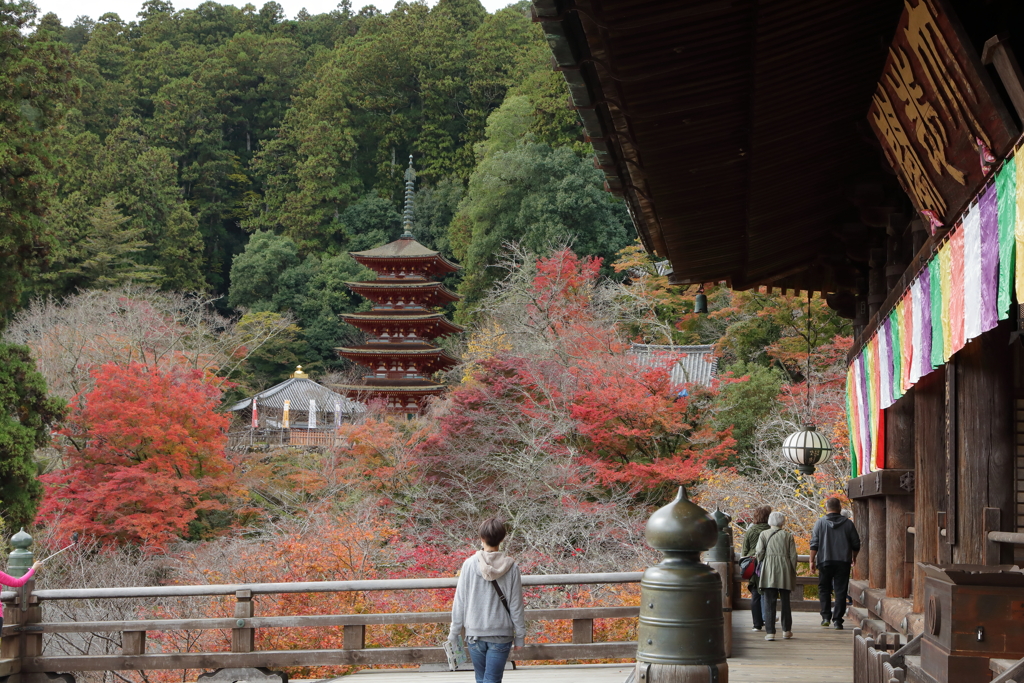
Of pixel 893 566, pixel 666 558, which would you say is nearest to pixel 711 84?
pixel 666 558

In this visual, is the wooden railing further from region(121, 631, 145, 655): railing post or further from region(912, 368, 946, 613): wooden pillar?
region(912, 368, 946, 613): wooden pillar

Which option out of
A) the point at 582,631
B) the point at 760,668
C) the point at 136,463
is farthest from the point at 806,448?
the point at 136,463

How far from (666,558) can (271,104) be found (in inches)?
2031

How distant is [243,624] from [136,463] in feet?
40.2

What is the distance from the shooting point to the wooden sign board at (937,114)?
151 inches

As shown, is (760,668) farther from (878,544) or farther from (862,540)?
(862,540)

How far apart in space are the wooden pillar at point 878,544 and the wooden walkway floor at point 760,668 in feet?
2.32

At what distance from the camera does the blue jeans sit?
507 cm

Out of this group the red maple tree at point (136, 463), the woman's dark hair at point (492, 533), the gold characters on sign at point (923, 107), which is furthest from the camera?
the red maple tree at point (136, 463)

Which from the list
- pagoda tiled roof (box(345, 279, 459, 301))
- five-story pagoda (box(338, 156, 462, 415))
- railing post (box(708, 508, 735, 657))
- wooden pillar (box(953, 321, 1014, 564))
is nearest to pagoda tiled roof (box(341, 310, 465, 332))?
five-story pagoda (box(338, 156, 462, 415))

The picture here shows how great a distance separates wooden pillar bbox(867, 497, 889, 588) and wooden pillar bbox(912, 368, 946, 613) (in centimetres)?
157

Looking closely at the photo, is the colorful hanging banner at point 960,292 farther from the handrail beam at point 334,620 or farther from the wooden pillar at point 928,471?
the handrail beam at point 334,620

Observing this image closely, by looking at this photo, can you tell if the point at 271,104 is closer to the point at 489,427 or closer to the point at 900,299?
the point at 489,427

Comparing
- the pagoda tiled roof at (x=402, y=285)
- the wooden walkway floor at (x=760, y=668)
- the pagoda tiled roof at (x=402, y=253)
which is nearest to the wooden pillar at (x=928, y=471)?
the wooden walkway floor at (x=760, y=668)
